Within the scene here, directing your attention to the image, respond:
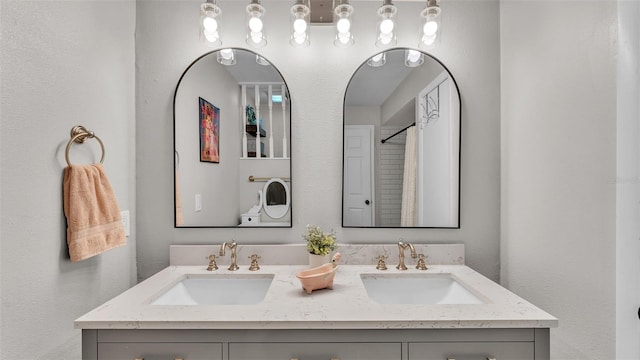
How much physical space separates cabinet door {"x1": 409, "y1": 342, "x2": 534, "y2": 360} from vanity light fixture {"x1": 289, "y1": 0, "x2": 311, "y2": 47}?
4.48 ft

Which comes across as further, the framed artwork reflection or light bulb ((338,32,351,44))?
the framed artwork reflection

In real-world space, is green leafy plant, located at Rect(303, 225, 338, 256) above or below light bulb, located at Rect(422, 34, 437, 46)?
below

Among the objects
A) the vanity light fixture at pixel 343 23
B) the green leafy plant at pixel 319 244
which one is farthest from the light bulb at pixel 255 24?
the green leafy plant at pixel 319 244

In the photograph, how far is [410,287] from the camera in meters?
1.45

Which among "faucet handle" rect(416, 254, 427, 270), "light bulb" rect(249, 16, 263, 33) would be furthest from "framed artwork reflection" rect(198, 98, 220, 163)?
"faucet handle" rect(416, 254, 427, 270)

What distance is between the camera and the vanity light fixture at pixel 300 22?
143cm

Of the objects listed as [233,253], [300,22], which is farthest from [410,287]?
[300,22]

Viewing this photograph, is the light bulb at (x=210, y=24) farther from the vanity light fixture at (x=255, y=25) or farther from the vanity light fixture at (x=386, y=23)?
the vanity light fixture at (x=386, y=23)

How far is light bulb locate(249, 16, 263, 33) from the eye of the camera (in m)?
1.48

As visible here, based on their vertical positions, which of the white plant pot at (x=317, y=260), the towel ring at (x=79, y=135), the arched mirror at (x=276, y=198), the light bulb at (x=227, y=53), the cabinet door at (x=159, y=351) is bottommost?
the cabinet door at (x=159, y=351)

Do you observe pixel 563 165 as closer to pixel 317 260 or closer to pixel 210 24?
pixel 317 260

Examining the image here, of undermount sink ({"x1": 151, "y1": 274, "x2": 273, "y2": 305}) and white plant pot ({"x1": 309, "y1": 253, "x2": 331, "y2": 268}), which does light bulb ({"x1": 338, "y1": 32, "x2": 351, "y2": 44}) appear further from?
undermount sink ({"x1": 151, "y1": 274, "x2": 273, "y2": 305})

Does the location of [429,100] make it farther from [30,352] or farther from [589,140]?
[30,352]

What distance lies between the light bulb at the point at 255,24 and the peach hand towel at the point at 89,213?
0.91 meters
